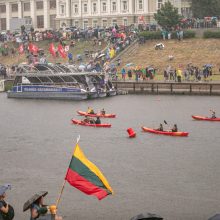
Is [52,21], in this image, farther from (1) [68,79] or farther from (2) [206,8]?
(1) [68,79]

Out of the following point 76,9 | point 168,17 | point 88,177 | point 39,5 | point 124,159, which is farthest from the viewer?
point 39,5

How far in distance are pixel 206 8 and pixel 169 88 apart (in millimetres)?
38766

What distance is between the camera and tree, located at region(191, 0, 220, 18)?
122m

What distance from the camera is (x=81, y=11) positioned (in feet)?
465

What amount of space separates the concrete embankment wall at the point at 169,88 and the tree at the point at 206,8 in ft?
115

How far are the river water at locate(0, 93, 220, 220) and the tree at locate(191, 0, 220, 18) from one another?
140 ft

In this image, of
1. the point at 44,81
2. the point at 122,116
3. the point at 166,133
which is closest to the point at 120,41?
the point at 44,81

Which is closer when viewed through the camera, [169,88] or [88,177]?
[88,177]

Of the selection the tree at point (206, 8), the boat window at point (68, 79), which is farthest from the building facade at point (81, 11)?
the boat window at point (68, 79)

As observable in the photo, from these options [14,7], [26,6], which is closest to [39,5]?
[26,6]

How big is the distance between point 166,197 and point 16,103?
51.0m

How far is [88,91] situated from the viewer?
9012cm

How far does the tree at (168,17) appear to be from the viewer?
10924cm

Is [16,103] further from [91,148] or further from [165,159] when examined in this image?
[165,159]
